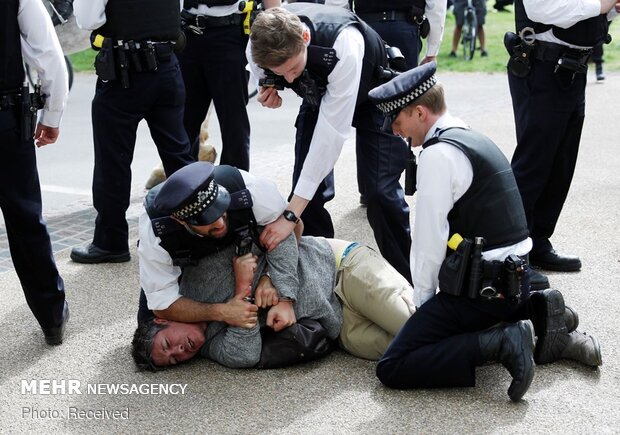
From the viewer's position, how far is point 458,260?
3572mm

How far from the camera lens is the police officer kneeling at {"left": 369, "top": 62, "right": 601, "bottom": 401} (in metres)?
3.54

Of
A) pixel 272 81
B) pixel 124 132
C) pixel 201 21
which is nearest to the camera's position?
pixel 272 81

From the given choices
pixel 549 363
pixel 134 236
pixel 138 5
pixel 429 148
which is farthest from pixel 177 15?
pixel 549 363

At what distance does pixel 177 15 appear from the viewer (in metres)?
5.19

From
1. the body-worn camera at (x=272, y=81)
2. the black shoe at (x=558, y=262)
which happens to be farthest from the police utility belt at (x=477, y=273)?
the black shoe at (x=558, y=262)

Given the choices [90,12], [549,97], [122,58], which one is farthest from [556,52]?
[90,12]

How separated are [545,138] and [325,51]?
1.38 metres

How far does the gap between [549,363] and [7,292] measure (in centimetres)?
279

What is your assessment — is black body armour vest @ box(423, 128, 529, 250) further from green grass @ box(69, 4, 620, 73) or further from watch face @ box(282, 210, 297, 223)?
green grass @ box(69, 4, 620, 73)

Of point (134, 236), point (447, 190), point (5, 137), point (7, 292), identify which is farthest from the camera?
point (134, 236)

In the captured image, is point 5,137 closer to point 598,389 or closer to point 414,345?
point 414,345

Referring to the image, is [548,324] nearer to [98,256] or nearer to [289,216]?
[289,216]

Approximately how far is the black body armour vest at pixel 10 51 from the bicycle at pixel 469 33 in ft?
38.9

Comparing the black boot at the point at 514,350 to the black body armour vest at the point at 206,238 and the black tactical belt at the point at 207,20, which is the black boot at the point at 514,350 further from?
the black tactical belt at the point at 207,20
